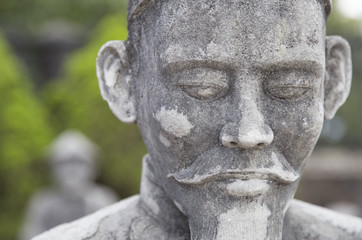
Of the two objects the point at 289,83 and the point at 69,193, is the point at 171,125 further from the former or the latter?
the point at 69,193

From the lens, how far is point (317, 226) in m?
2.13

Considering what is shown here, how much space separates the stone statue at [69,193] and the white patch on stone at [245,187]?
4729 millimetres

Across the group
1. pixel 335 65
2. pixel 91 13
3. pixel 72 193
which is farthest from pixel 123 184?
pixel 91 13

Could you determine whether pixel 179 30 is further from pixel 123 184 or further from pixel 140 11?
pixel 123 184

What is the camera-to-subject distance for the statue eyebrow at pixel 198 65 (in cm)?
171

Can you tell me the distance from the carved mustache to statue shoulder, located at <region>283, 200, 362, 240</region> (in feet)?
1.39

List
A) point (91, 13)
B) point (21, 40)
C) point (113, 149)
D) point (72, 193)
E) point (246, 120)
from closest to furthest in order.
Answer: point (246, 120)
point (72, 193)
point (113, 149)
point (21, 40)
point (91, 13)

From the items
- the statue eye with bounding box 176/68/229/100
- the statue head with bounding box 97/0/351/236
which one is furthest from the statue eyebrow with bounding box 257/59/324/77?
the statue eye with bounding box 176/68/229/100

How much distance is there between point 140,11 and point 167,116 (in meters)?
0.39

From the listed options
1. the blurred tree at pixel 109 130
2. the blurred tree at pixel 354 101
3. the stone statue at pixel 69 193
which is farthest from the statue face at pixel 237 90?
the blurred tree at pixel 354 101

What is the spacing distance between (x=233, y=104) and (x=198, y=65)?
156 mm

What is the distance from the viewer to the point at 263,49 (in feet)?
5.58

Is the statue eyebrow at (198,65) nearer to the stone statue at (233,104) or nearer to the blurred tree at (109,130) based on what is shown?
the stone statue at (233,104)

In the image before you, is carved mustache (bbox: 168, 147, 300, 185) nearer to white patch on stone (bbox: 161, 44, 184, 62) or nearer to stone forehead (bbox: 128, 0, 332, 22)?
white patch on stone (bbox: 161, 44, 184, 62)
